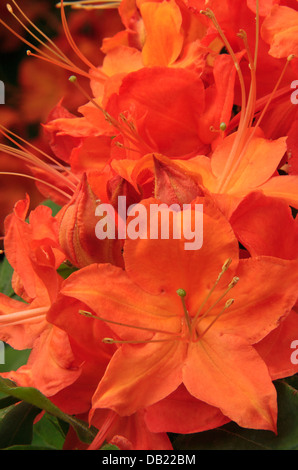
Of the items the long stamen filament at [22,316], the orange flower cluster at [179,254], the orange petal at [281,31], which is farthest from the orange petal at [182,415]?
the orange petal at [281,31]

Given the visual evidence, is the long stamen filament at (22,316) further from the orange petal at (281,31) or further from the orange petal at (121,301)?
the orange petal at (281,31)

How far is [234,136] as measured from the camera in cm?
42

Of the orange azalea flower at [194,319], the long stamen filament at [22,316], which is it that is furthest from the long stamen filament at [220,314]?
the long stamen filament at [22,316]

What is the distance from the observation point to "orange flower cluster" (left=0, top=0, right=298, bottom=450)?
1.17ft

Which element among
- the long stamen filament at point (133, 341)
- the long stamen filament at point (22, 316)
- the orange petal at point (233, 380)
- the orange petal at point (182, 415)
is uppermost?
the long stamen filament at point (133, 341)

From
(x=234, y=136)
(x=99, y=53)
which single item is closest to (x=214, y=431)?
(x=234, y=136)

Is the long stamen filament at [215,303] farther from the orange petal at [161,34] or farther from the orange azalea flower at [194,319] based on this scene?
the orange petal at [161,34]

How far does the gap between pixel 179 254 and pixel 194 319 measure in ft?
0.14

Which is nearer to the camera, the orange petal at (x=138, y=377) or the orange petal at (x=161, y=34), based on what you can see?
the orange petal at (x=138, y=377)

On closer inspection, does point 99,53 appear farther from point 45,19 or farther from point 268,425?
point 268,425

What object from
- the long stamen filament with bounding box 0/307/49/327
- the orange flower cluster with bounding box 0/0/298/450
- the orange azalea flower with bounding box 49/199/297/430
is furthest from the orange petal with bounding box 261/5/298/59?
the long stamen filament with bounding box 0/307/49/327

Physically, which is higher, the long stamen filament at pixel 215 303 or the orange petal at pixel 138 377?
the long stamen filament at pixel 215 303

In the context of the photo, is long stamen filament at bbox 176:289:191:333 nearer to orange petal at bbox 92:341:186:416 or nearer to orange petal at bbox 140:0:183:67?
orange petal at bbox 92:341:186:416

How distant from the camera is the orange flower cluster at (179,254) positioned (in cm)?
36
